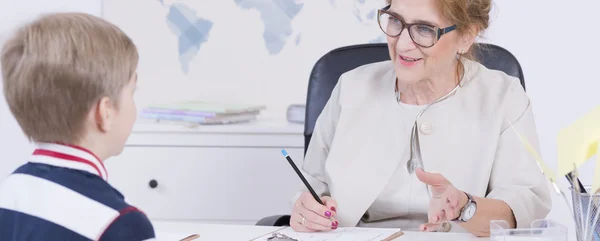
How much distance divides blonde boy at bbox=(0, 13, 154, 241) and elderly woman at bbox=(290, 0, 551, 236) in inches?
30.8

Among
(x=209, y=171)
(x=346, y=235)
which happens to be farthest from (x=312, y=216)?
(x=209, y=171)

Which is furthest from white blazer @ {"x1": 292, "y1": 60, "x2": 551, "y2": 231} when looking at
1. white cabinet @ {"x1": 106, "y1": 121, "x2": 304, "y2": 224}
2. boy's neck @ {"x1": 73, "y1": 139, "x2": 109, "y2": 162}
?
boy's neck @ {"x1": 73, "y1": 139, "x2": 109, "y2": 162}

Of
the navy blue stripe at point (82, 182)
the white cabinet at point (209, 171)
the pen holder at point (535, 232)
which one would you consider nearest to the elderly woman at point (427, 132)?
the pen holder at point (535, 232)

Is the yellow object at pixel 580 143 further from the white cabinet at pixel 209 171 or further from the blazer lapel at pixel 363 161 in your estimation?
the white cabinet at pixel 209 171

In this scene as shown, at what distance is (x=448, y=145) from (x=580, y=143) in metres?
0.66

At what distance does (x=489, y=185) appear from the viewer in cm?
188

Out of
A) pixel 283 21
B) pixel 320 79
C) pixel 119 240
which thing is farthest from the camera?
pixel 283 21

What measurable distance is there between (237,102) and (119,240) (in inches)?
80.7

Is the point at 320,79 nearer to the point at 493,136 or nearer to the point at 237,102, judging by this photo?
the point at 493,136

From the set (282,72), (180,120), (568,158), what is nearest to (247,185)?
(180,120)

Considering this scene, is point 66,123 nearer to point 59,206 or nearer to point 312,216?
point 59,206

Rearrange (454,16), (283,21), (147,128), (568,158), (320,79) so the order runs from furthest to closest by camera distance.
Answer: (283,21) → (147,128) → (320,79) → (454,16) → (568,158)

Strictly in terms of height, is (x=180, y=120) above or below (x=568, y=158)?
below

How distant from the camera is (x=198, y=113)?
8.82 feet
